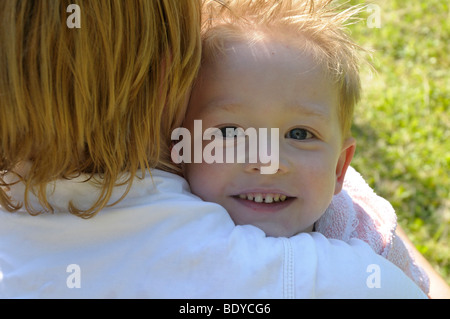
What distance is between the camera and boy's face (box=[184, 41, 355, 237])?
1.62 metres

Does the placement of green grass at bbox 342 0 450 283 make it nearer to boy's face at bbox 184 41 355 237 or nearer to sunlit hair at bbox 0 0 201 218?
boy's face at bbox 184 41 355 237

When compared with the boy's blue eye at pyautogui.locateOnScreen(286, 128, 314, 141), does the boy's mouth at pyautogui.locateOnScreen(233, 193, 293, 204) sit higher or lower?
lower

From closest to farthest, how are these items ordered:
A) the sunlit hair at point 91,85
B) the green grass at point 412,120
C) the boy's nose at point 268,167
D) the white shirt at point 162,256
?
the sunlit hair at point 91,85 < the white shirt at point 162,256 < the boy's nose at point 268,167 < the green grass at point 412,120

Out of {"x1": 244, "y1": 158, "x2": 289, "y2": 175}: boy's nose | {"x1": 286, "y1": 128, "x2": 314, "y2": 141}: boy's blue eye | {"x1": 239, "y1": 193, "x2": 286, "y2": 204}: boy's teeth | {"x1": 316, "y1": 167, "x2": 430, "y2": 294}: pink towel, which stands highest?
{"x1": 286, "y1": 128, "x2": 314, "y2": 141}: boy's blue eye

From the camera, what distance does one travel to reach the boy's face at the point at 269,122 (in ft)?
5.32

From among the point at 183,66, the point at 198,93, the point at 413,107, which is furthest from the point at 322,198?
the point at 413,107

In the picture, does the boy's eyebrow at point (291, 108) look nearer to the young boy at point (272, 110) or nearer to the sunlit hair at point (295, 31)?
the young boy at point (272, 110)

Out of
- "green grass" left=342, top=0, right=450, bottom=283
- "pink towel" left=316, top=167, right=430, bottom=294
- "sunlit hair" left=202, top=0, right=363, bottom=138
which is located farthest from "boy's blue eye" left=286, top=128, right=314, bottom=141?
"green grass" left=342, top=0, right=450, bottom=283

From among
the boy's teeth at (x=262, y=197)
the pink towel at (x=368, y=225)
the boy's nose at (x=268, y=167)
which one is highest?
the boy's nose at (x=268, y=167)

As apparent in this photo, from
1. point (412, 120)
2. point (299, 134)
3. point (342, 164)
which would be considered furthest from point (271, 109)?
point (412, 120)

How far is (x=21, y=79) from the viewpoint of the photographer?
1249 mm

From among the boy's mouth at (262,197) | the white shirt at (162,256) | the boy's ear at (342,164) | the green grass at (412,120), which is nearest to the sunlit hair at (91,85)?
the white shirt at (162,256)

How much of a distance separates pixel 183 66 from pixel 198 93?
0.80 ft
